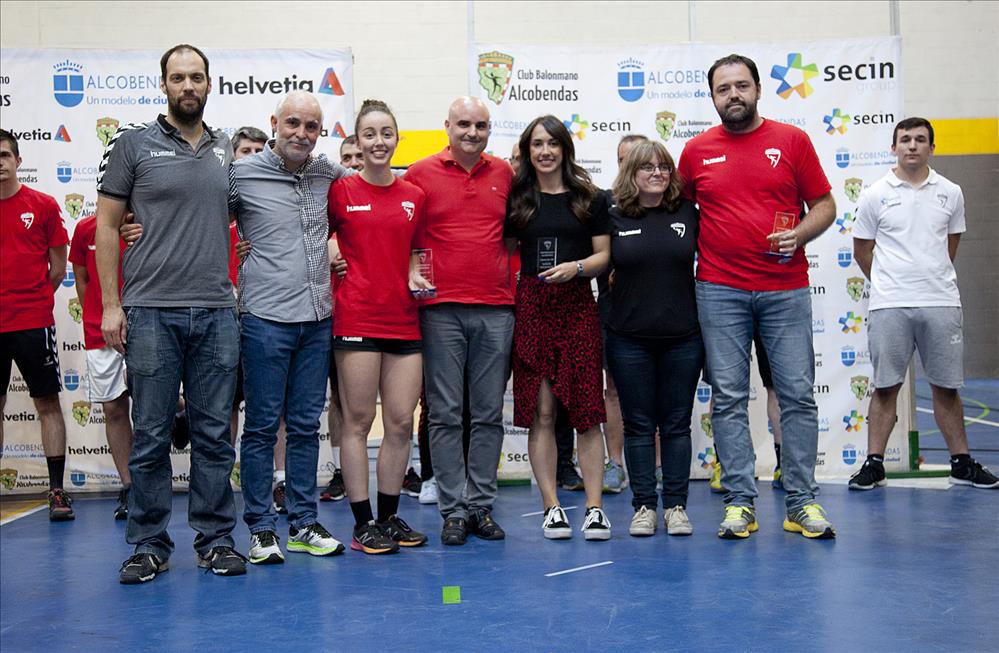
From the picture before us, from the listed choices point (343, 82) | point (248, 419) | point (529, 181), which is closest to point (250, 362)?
point (248, 419)

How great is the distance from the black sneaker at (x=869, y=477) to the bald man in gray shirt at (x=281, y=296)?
2.72 m

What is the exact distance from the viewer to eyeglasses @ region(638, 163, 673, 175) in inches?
159

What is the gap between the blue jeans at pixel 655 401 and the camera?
13.4 ft

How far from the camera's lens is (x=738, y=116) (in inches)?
157

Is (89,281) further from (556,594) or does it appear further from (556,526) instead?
(556,594)

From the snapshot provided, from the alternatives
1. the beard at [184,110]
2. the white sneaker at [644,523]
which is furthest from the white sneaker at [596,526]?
the beard at [184,110]

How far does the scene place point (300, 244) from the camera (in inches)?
150

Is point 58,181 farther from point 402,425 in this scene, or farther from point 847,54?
point 847,54

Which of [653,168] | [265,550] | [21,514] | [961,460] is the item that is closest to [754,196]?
[653,168]

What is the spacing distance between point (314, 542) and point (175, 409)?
2.44ft

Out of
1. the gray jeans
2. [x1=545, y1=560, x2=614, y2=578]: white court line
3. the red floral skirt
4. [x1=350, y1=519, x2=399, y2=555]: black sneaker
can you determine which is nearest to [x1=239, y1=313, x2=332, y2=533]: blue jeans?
[x1=350, y1=519, x2=399, y2=555]: black sneaker

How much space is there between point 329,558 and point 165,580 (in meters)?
0.60

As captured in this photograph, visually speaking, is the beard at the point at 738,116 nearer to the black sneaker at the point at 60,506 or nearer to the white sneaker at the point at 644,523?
the white sneaker at the point at 644,523

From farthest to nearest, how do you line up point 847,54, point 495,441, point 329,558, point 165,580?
1. point 847,54
2. point 495,441
3. point 329,558
4. point 165,580
